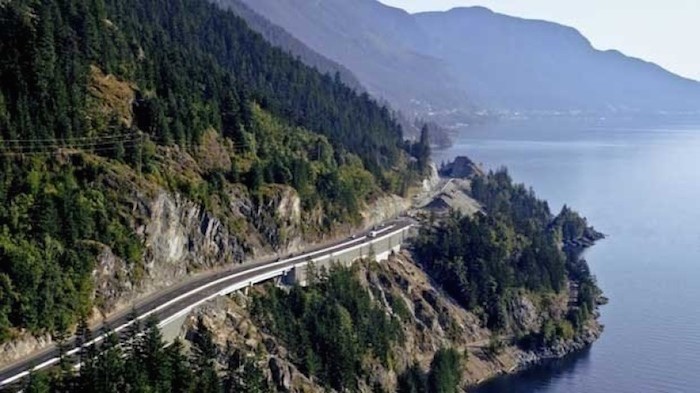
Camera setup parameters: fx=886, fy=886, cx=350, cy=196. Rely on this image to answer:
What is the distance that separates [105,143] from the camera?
49.8 metres

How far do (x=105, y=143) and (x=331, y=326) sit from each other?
1684 cm

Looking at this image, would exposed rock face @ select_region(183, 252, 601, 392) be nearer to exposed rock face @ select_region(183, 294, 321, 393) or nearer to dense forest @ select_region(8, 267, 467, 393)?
dense forest @ select_region(8, 267, 467, 393)

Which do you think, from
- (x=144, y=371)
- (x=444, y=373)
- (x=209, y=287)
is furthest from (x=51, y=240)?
(x=444, y=373)

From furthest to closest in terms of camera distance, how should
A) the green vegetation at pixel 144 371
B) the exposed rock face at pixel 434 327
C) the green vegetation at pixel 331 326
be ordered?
the exposed rock face at pixel 434 327 → the green vegetation at pixel 331 326 → the green vegetation at pixel 144 371

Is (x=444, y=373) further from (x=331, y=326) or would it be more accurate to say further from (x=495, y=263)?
(x=495, y=263)

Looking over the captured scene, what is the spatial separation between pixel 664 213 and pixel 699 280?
3570cm

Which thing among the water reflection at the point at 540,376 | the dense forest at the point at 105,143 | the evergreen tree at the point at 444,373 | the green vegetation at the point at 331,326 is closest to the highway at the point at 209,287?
the green vegetation at the point at 331,326

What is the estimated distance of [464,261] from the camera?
71.8 meters

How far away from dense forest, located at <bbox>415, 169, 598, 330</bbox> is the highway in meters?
4.24

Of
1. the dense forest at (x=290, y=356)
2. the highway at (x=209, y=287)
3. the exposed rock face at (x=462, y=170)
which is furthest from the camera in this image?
the exposed rock face at (x=462, y=170)

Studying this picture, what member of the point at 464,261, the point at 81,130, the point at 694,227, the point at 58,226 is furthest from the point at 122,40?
the point at 694,227

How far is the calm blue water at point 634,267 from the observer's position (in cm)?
6125

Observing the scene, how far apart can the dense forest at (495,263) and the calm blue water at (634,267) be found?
411cm

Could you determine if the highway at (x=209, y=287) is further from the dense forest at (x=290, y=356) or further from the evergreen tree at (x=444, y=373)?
the evergreen tree at (x=444, y=373)
